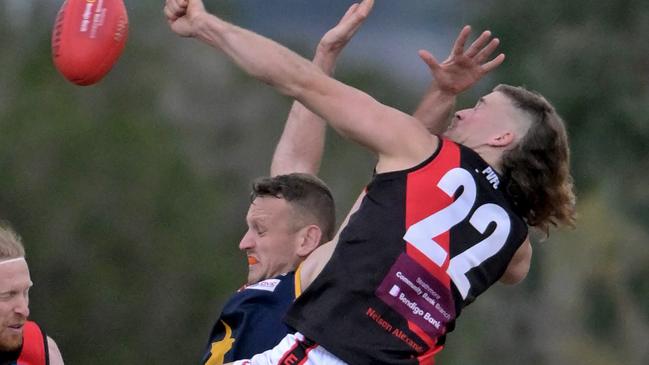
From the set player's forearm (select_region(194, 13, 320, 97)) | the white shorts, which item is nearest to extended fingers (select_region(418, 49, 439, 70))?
player's forearm (select_region(194, 13, 320, 97))

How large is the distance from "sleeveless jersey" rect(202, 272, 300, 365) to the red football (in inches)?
38.3

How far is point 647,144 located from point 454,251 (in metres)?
13.2

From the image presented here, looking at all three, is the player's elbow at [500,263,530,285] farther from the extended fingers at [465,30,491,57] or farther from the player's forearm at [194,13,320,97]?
the player's forearm at [194,13,320,97]

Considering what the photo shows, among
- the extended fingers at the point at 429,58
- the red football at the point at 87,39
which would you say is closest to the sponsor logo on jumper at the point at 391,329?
the extended fingers at the point at 429,58

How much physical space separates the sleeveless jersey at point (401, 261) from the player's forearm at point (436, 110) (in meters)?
0.63

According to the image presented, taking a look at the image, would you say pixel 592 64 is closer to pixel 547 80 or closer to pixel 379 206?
pixel 547 80

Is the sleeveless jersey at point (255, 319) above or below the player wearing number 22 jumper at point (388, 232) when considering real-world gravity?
below

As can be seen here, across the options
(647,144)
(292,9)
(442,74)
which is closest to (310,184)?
(442,74)

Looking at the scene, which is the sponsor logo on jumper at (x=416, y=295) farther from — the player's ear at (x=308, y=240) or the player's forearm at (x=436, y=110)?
the player's forearm at (x=436, y=110)

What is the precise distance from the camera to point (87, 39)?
556 cm

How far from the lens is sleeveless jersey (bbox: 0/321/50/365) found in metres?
5.29

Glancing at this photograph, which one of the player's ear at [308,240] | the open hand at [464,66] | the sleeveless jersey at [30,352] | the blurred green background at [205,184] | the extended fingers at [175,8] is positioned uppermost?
the extended fingers at [175,8]

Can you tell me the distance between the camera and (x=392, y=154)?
15.8ft

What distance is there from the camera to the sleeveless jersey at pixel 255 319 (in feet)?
17.1
